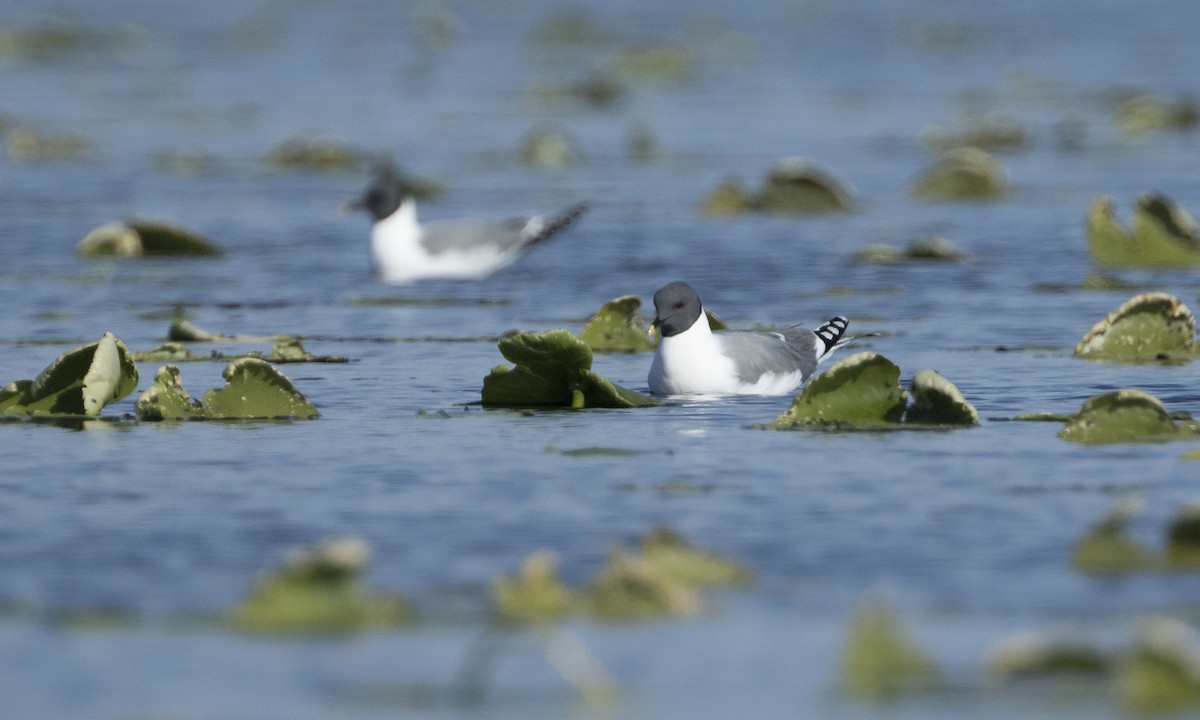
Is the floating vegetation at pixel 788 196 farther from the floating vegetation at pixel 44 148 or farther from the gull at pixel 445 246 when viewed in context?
the floating vegetation at pixel 44 148

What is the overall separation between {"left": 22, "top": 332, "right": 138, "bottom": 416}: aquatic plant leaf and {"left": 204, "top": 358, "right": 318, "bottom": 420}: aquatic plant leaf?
465 millimetres

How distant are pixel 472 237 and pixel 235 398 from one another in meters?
7.37

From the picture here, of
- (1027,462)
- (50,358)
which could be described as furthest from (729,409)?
(50,358)

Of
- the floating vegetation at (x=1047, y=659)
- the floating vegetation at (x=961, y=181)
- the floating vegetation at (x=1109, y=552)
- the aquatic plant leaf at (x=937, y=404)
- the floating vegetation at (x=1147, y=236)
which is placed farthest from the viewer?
the floating vegetation at (x=961, y=181)

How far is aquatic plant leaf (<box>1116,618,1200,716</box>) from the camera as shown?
18.7 feet

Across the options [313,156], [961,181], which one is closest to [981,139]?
[961,181]

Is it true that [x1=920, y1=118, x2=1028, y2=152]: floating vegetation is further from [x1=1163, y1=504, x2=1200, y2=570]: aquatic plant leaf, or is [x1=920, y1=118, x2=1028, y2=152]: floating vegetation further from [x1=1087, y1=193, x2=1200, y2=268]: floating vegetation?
[x1=1163, y1=504, x2=1200, y2=570]: aquatic plant leaf

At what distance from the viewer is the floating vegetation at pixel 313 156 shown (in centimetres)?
2469

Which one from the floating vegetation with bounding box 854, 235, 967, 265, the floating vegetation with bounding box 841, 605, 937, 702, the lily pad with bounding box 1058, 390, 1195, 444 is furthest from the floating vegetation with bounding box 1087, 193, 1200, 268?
the floating vegetation with bounding box 841, 605, 937, 702

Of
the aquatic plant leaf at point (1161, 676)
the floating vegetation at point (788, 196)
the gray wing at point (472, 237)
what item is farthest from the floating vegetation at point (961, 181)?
the aquatic plant leaf at point (1161, 676)

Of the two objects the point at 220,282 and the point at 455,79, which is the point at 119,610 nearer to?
the point at 220,282

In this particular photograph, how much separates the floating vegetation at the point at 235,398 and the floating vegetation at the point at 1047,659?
506cm

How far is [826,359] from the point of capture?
43.9 feet

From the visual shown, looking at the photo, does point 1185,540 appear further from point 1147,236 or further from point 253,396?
point 1147,236
